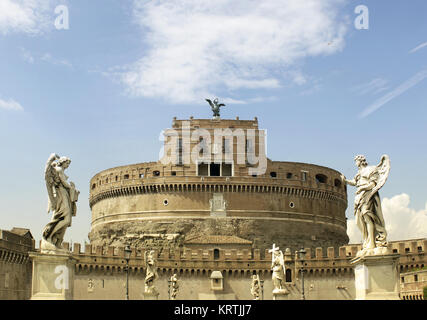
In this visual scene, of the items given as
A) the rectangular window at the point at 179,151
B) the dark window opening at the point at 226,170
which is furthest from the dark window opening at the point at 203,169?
the rectangular window at the point at 179,151

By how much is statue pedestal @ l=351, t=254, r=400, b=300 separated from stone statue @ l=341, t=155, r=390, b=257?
17cm

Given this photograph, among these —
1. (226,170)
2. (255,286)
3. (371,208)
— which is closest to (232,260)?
(255,286)

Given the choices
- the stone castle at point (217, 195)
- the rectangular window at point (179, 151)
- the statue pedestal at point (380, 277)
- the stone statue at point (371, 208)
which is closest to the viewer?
the statue pedestal at point (380, 277)

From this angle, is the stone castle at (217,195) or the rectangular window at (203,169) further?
the rectangular window at (203,169)

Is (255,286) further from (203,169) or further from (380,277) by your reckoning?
(380,277)

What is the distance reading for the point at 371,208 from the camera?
445 inches

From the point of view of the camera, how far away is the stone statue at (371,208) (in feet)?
36.8

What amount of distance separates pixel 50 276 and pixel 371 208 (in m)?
6.30

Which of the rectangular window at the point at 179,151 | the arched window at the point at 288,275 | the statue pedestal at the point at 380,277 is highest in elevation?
the rectangular window at the point at 179,151

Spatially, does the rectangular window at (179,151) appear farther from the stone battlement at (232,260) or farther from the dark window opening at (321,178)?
the dark window opening at (321,178)

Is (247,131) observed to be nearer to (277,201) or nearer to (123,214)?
(277,201)

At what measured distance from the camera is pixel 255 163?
6525cm

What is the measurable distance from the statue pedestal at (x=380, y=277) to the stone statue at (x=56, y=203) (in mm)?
5816

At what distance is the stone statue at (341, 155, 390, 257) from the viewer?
1120 centimetres
